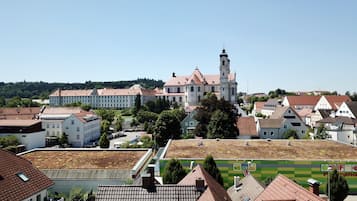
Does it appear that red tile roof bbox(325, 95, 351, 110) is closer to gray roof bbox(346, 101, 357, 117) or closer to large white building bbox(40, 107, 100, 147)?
gray roof bbox(346, 101, 357, 117)

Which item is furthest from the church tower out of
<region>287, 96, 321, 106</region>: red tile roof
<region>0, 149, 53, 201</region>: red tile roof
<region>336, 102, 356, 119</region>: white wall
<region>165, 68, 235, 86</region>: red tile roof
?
<region>0, 149, 53, 201</region>: red tile roof

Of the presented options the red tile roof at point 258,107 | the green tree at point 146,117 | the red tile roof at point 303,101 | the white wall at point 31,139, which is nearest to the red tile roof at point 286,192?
the white wall at point 31,139

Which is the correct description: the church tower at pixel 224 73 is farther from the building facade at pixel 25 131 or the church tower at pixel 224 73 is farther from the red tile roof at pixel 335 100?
the building facade at pixel 25 131

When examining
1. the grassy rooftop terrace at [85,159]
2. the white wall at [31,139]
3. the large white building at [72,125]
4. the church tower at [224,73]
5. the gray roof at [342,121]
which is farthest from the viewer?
the church tower at [224,73]

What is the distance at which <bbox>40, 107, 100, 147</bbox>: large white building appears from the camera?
55.5 meters

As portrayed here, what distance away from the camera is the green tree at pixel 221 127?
1751 inches

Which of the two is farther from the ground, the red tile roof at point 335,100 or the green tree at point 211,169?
the red tile roof at point 335,100

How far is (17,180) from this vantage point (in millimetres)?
15484

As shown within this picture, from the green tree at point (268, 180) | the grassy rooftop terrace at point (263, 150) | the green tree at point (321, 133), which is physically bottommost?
the green tree at point (268, 180)

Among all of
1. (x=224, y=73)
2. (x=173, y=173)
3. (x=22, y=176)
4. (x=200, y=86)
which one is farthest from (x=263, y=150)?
(x=200, y=86)

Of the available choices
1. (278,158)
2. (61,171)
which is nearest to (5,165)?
(61,171)

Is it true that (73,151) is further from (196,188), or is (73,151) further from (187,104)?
(187,104)

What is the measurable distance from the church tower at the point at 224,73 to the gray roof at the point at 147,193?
7948 cm

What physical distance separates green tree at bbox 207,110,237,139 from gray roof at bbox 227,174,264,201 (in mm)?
24418
